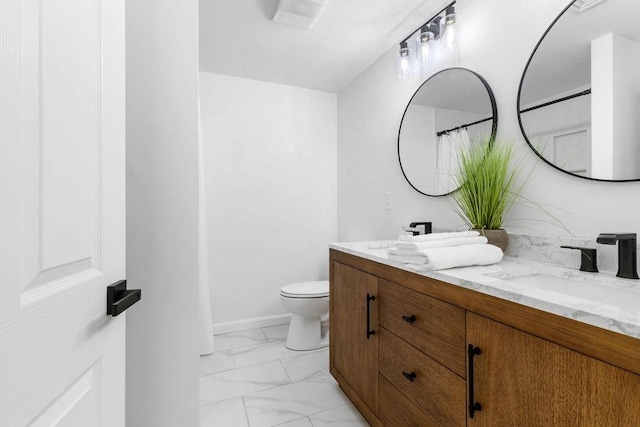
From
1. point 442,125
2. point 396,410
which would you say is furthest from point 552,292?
point 442,125

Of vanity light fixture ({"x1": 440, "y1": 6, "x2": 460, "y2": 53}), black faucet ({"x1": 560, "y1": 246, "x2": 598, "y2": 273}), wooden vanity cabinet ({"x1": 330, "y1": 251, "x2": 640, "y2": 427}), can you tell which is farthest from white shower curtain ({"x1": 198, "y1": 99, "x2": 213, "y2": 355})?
black faucet ({"x1": 560, "y1": 246, "x2": 598, "y2": 273})

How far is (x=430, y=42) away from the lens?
175 centimetres

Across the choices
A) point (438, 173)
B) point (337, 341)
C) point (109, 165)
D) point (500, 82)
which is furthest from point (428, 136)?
point (109, 165)

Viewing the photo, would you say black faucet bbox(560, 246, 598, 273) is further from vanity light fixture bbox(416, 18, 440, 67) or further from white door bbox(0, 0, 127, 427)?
white door bbox(0, 0, 127, 427)

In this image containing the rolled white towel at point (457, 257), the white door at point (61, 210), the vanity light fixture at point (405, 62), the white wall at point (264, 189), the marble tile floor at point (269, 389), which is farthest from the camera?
the white wall at point (264, 189)

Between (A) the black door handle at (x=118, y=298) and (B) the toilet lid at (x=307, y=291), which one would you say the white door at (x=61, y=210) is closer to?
(A) the black door handle at (x=118, y=298)

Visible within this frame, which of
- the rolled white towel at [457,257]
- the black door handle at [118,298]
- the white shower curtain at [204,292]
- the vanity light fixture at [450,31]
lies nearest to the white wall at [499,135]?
the vanity light fixture at [450,31]

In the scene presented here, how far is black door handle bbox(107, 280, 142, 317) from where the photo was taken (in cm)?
61

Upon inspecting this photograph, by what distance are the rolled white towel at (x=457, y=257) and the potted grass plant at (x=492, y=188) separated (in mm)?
162

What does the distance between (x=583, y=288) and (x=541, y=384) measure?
0.45 m

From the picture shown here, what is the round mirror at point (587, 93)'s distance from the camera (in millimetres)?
1019

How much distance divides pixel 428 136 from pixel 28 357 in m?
1.96

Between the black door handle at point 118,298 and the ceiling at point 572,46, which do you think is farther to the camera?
the ceiling at point 572,46

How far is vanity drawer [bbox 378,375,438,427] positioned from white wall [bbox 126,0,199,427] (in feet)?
2.48
